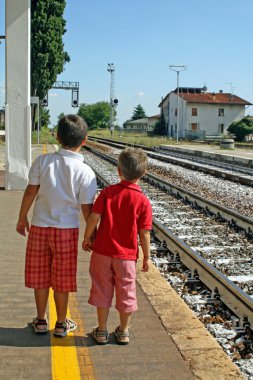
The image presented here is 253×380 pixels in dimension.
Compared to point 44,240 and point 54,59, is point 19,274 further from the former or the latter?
point 54,59

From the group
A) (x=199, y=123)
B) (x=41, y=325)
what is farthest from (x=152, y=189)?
(x=199, y=123)

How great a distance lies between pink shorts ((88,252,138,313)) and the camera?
11.8 feet

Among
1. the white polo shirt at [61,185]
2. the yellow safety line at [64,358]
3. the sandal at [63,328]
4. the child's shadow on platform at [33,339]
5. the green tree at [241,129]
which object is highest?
the green tree at [241,129]

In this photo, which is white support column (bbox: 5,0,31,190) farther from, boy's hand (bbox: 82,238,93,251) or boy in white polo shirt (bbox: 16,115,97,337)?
boy's hand (bbox: 82,238,93,251)

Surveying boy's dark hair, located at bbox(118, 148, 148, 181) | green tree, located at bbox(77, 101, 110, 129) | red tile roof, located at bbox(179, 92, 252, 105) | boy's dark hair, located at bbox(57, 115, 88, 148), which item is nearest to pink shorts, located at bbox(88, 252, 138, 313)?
boy's dark hair, located at bbox(118, 148, 148, 181)

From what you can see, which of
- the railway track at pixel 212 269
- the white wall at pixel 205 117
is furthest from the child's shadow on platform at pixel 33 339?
the white wall at pixel 205 117

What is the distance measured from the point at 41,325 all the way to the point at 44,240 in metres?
0.63

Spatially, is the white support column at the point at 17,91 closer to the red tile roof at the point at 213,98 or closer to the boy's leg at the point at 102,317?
the boy's leg at the point at 102,317

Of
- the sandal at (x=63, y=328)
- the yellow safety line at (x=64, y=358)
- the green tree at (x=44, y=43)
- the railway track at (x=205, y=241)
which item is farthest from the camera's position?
the green tree at (x=44, y=43)

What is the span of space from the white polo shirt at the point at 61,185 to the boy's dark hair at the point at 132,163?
270 millimetres

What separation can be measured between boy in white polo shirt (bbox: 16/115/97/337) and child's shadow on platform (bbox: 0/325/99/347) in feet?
0.20

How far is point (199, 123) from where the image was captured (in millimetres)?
81938

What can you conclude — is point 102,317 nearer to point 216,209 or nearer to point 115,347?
point 115,347

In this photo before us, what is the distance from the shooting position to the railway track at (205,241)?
4617 mm
